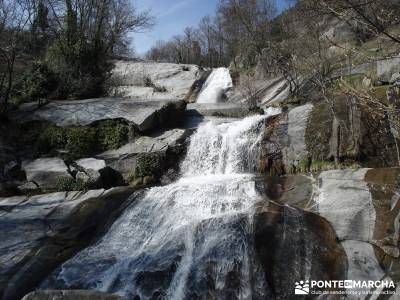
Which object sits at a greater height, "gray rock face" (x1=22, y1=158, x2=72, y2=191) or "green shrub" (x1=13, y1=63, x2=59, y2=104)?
"green shrub" (x1=13, y1=63, x2=59, y2=104)

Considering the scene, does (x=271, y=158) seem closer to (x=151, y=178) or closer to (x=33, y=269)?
(x=151, y=178)

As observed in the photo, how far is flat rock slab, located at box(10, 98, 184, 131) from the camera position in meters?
14.7

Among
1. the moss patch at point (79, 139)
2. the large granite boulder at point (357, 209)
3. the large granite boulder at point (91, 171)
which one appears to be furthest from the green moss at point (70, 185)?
the large granite boulder at point (357, 209)

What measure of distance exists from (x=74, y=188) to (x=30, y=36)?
13.1 meters

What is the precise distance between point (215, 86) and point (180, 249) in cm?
1731

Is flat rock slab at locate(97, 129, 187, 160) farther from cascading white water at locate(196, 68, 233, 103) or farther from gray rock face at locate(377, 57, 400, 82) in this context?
cascading white water at locate(196, 68, 233, 103)

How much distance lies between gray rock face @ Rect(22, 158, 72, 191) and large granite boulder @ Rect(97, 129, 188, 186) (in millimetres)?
1433

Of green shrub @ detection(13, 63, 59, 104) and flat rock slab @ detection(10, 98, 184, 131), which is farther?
green shrub @ detection(13, 63, 59, 104)

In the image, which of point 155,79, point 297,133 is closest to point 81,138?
point 297,133

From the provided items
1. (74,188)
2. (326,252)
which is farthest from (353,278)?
(74,188)

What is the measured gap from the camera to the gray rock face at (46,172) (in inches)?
475

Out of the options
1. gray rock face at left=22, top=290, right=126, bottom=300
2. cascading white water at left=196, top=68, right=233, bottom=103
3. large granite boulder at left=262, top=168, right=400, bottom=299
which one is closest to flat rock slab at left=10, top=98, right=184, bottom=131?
large granite boulder at left=262, top=168, right=400, bottom=299

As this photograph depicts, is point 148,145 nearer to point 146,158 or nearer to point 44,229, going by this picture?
point 146,158

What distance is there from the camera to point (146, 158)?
12.9m
